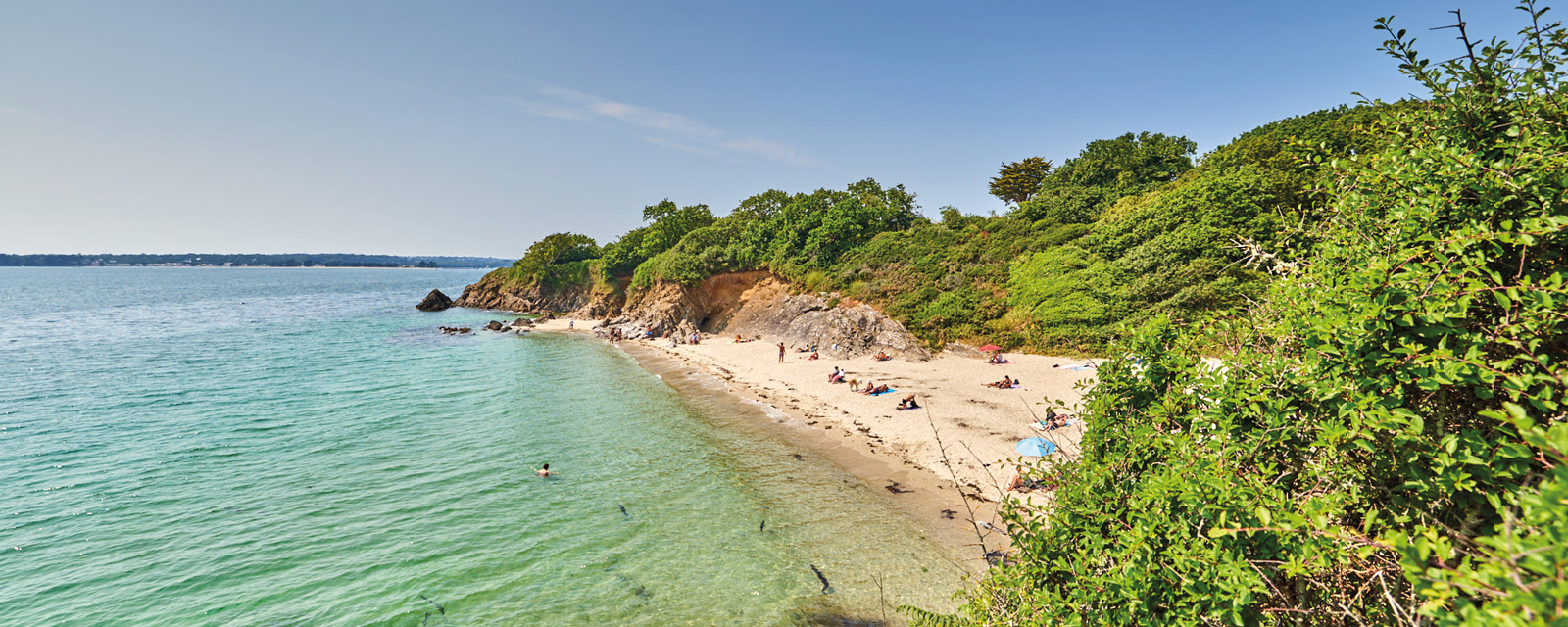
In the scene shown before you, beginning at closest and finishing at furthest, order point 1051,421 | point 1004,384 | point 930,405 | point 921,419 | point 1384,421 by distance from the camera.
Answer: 1. point 1384,421
2. point 1051,421
3. point 921,419
4. point 930,405
5. point 1004,384

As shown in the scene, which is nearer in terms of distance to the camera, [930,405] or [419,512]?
[419,512]

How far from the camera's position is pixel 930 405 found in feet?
80.0

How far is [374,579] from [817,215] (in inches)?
1700

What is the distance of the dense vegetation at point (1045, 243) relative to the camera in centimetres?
2933

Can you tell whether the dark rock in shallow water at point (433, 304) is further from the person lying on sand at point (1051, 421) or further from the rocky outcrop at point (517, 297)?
the person lying on sand at point (1051, 421)

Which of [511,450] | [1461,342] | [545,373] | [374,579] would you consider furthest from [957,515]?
[545,373]

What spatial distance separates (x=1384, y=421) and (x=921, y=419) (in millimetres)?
19892

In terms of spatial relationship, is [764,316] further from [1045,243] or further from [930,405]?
[930,405]

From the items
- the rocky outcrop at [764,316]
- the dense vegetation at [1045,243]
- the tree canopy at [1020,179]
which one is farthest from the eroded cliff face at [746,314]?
the tree canopy at [1020,179]

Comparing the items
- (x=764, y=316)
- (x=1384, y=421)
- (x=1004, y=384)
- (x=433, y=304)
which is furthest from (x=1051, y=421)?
(x=433, y=304)

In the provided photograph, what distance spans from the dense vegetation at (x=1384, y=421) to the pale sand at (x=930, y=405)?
811cm

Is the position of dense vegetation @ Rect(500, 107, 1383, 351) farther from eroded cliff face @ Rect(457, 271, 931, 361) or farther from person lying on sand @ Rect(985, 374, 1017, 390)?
person lying on sand @ Rect(985, 374, 1017, 390)

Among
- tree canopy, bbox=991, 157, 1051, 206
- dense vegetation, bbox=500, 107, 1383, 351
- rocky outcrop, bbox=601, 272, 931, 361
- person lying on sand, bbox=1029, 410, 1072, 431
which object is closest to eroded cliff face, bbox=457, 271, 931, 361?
rocky outcrop, bbox=601, 272, 931, 361

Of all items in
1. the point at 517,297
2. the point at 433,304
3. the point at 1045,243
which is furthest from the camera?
the point at 517,297
